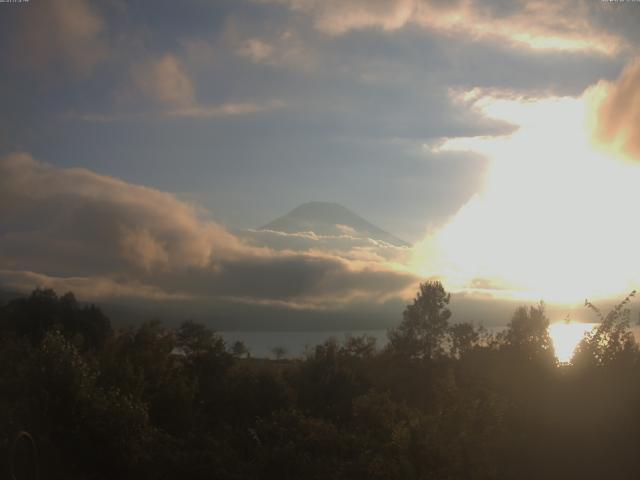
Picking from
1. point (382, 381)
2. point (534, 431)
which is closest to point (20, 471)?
point (534, 431)

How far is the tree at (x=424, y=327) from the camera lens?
57.8 meters

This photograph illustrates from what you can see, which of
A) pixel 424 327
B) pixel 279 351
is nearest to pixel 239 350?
pixel 424 327

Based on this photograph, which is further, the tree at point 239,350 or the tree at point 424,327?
the tree at point 424,327

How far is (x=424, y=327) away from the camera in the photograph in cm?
6191

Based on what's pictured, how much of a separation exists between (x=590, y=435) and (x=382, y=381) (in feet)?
115

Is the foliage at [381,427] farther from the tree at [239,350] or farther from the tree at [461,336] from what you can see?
the tree at [461,336]

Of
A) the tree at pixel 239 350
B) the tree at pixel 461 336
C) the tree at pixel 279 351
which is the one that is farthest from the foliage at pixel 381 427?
the tree at pixel 279 351

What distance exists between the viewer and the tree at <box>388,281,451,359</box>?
57.8 m

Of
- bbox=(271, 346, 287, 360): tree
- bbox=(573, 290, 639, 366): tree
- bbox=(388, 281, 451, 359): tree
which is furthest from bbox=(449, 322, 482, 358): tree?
bbox=(573, 290, 639, 366): tree

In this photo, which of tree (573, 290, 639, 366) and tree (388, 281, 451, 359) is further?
tree (388, 281, 451, 359)

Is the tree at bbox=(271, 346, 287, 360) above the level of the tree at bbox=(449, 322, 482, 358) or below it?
below

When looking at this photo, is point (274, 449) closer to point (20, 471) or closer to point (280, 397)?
point (20, 471)

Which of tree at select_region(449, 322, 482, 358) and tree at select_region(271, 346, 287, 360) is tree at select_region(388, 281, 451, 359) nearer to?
tree at select_region(449, 322, 482, 358)

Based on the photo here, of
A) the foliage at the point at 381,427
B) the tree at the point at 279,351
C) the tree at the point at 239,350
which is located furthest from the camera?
the tree at the point at 279,351
